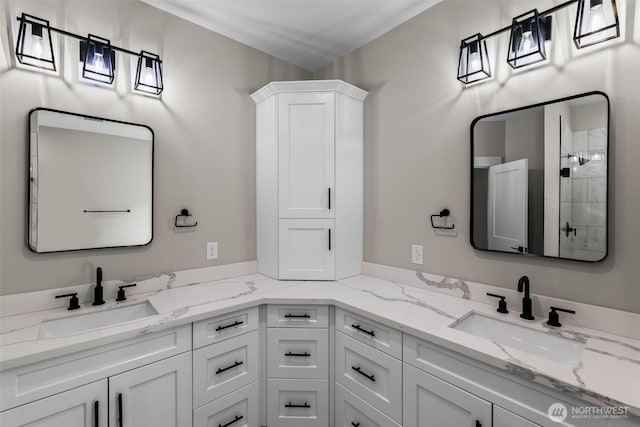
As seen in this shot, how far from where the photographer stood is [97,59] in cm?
162

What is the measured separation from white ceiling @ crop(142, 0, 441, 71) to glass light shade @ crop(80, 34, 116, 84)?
1.59 ft

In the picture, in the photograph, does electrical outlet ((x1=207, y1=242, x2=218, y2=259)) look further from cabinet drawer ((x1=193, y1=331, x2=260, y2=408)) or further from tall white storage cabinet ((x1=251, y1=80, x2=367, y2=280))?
cabinet drawer ((x1=193, y1=331, x2=260, y2=408))

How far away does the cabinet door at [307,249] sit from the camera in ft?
Answer: 6.97

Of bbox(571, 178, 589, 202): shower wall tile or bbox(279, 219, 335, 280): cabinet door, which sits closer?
bbox(571, 178, 589, 202): shower wall tile

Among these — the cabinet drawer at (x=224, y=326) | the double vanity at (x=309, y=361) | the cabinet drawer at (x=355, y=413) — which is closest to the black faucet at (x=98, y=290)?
the double vanity at (x=309, y=361)

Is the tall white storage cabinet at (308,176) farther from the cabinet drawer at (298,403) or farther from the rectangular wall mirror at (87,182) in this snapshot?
the rectangular wall mirror at (87,182)

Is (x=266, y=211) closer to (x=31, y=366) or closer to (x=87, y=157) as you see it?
(x=87, y=157)

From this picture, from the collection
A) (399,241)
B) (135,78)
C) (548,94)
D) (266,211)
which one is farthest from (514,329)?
(135,78)

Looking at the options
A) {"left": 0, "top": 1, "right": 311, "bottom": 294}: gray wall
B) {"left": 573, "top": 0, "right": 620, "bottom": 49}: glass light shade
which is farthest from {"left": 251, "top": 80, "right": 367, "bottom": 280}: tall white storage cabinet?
{"left": 573, "top": 0, "right": 620, "bottom": 49}: glass light shade

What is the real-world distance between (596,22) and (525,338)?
54.5 inches

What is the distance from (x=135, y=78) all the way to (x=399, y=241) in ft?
6.47

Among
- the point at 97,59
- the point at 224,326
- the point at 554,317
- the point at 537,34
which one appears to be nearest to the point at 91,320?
the point at 224,326

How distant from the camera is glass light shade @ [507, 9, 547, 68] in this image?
1.40m

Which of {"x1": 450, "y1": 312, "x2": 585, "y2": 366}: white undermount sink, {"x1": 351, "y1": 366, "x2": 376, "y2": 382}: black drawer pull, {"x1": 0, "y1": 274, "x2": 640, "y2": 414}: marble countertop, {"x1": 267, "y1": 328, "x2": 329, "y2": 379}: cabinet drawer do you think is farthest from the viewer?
{"x1": 267, "y1": 328, "x2": 329, "y2": 379}: cabinet drawer
